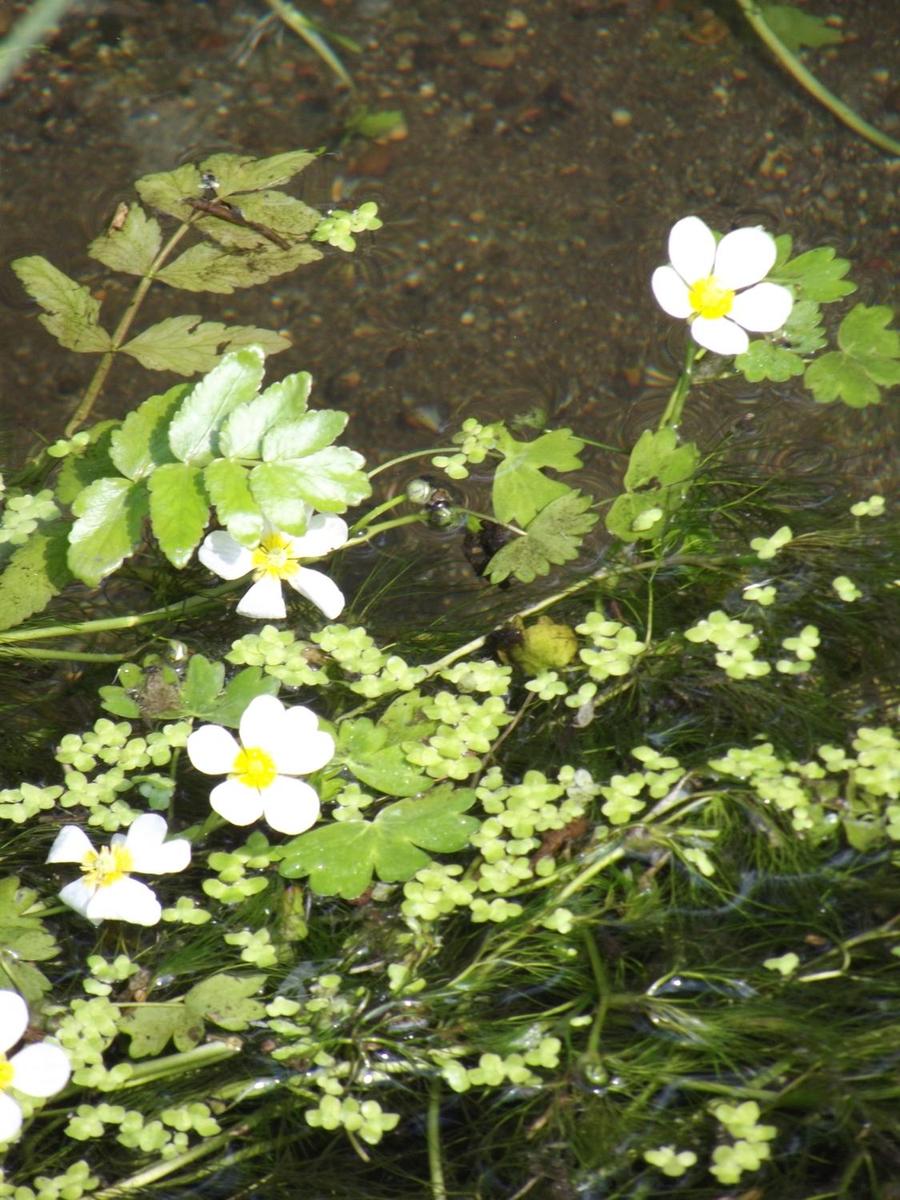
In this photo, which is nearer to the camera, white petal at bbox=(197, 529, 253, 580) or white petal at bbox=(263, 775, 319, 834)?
white petal at bbox=(263, 775, 319, 834)

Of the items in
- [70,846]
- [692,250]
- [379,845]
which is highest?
[692,250]

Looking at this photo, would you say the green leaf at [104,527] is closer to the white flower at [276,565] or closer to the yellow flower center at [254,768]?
the white flower at [276,565]

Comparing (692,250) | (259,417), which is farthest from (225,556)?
(692,250)

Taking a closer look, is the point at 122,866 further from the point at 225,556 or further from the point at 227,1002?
the point at 225,556

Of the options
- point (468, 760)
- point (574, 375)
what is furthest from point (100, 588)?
point (574, 375)

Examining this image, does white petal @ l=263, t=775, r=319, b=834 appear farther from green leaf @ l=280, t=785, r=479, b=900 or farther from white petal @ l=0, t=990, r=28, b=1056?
white petal @ l=0, t=990, r=28, b=1056

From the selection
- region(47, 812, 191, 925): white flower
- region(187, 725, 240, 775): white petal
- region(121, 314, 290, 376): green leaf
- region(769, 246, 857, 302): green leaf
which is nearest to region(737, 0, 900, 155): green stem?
region(769, 246, 857, 302): green leaf
